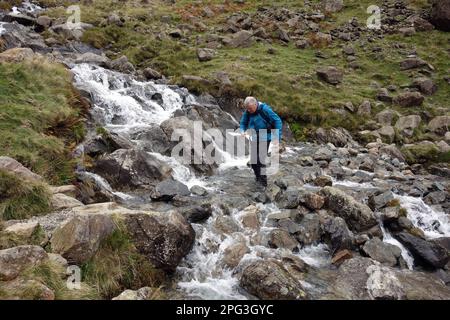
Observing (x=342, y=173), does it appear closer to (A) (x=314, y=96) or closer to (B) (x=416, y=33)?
(A) (x=314, y=96)

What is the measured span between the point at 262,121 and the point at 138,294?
633cm

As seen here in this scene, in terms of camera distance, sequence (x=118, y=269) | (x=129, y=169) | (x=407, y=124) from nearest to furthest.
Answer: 1. (x=118, y=269)
2. (x=129, y=169)
3. (x=407, y=124)

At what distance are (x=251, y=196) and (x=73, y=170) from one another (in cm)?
498

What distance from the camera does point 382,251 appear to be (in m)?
8.74

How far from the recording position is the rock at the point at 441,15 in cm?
2945

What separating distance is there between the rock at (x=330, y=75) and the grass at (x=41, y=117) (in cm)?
1426

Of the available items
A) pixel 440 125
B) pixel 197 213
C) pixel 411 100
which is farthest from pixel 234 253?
pixel 411 100

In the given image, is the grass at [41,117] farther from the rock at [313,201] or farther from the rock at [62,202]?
the rock at [313,201]

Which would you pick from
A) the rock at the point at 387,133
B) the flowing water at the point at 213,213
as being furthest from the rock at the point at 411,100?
the flowing water at the point at 213,213

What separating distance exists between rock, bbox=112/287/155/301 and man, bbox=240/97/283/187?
231 inches

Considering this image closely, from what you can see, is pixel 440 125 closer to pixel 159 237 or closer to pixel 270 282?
pixel 270 282

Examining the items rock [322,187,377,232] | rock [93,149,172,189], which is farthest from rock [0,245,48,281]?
rock [322,187,377,232]

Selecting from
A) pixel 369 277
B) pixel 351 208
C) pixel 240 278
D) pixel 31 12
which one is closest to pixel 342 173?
pixel 351 208

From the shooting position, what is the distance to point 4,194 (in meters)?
7.71
